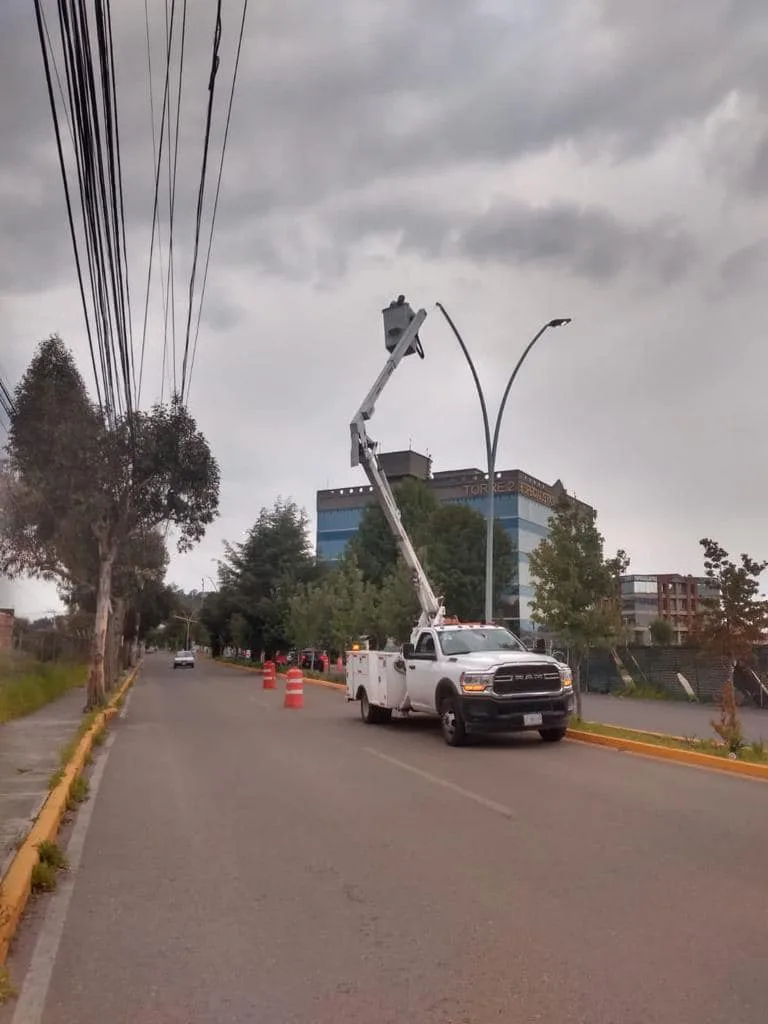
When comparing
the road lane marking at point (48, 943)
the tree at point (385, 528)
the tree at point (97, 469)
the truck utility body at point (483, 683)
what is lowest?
the road lane marking at point (48, 943)

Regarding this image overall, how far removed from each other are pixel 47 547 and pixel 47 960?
25031 millimetres

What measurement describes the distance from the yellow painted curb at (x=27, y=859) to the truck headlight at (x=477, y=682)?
578 cm

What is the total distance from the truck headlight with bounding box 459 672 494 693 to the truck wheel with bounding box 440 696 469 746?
1.27 feet

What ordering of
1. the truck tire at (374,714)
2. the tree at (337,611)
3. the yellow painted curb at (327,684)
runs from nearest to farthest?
the truck tire at (374,714), the yellow painted curb at (327,684), the tree at (337,611)

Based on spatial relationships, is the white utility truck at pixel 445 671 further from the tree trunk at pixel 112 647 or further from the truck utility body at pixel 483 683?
the tree trunk at pixel 112 647

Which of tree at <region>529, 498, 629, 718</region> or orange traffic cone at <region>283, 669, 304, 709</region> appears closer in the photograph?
tree at <region>529, 498, 629, 718</region>

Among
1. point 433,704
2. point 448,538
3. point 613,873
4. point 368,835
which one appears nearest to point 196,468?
point 433,704

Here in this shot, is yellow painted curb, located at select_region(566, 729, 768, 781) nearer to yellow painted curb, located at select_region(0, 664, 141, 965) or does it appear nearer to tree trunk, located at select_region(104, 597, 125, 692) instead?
yellow painted curb, located at select_region(0, 664, 141, 965)

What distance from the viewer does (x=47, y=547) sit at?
2853cm

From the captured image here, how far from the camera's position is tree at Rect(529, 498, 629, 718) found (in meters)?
17.8

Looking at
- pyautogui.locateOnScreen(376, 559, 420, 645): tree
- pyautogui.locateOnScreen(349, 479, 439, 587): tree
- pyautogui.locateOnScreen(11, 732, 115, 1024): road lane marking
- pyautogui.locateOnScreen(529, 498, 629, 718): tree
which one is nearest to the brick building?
pyautogui.locateOnScreen(349, 479, 439, 587): tree

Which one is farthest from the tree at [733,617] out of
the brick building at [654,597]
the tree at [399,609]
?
the brick building at [654,597]

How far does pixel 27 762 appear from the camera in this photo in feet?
42.7

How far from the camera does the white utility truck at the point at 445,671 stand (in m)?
14.2
